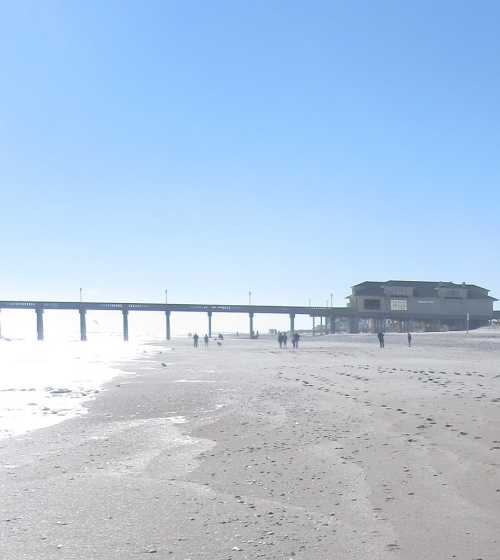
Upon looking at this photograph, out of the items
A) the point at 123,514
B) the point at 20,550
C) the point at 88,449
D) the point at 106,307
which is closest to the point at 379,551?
the point at 123,514

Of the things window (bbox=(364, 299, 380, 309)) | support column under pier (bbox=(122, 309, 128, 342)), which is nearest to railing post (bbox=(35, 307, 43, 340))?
support column under pier (bbox=(122, 309, 128, 342))

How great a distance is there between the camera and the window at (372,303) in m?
106

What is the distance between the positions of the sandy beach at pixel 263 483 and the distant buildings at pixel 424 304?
93.3 m

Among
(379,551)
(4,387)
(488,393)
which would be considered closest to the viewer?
(379,551)

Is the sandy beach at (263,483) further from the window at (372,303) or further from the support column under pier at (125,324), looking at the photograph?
the support column under pier at (125,324)

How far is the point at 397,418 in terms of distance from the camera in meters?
11.5

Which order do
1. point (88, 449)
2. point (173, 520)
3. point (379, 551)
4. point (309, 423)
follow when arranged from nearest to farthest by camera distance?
point (379, 551) → point (173, 520) → point (88, 449) → point (309, 423)

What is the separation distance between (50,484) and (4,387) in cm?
1470

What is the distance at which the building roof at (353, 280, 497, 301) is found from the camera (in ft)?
344

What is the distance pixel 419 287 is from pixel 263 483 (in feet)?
345

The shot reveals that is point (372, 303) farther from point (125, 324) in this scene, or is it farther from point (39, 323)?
point (39, 323)

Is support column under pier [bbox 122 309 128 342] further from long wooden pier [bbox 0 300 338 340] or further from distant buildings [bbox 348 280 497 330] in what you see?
distant buildings [bbox 348 280 497 330]

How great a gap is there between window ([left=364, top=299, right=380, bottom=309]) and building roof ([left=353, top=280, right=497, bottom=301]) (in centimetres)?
117

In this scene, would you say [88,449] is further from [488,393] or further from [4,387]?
[4,387]
